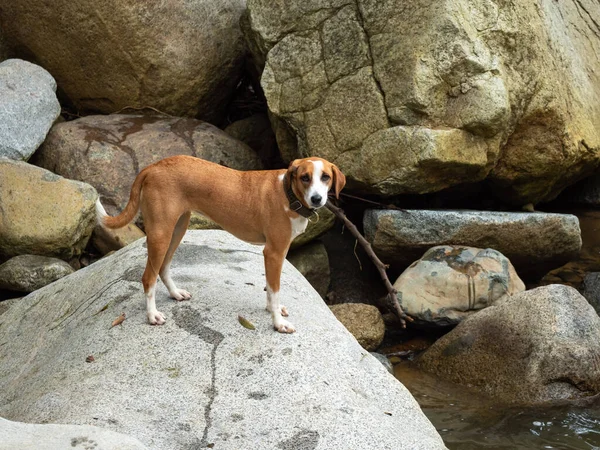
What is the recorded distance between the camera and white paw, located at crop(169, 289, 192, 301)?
5.17m

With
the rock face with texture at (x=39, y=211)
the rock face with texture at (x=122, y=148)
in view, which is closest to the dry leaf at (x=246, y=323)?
the rock face with texture at (x=39, y=211)

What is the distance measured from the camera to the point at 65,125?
8.69m

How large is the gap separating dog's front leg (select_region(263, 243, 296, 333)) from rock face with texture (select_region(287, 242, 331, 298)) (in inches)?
136

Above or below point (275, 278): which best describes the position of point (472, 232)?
below

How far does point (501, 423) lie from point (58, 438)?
3996 mm

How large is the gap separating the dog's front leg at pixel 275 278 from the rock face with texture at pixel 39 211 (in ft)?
11.0

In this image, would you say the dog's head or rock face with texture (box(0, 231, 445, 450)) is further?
the dog's head

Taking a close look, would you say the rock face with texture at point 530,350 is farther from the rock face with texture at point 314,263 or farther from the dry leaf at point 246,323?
the dry leaf at point 246,323

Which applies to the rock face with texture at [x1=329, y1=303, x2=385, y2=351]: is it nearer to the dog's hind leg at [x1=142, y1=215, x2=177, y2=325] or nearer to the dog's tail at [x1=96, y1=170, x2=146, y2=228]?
the dog's hind leg at [x1=142, y1=215, x2=177, y2=325]

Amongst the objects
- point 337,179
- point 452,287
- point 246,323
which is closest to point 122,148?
point 452,287

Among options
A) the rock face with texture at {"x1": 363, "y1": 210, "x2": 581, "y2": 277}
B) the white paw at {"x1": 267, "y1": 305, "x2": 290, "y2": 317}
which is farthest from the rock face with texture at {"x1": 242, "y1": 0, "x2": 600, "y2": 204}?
the white paw at {"x1": 267, "y1": 305, "x2": 290, "y2": 317}

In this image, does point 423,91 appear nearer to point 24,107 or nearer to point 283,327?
point 283,327

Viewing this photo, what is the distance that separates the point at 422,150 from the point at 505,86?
42.8 inches

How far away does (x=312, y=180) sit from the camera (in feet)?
14.9
